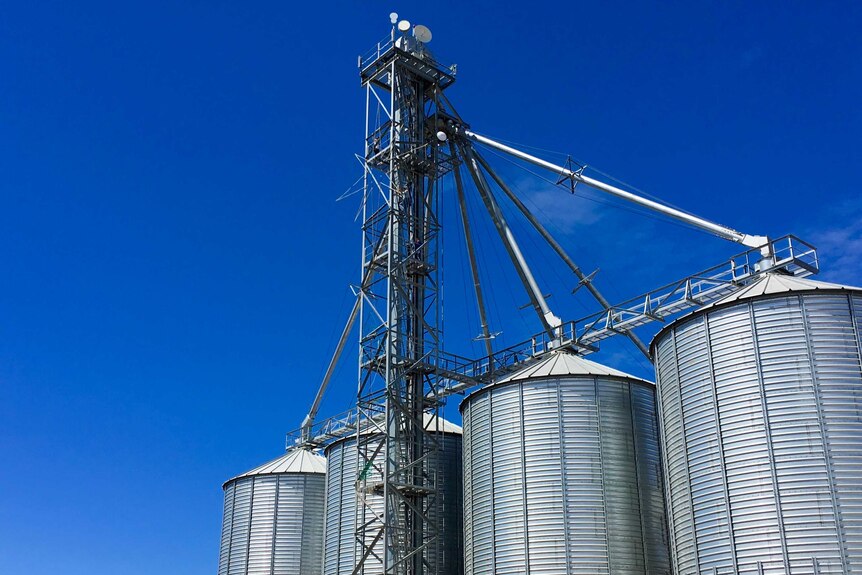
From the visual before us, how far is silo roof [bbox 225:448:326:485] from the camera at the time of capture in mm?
54969

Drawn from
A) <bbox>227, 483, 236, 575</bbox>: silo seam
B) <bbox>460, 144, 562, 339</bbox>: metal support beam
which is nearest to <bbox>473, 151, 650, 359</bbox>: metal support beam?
<bbox>460, 144, 562, 339</bbox>: metal support beam

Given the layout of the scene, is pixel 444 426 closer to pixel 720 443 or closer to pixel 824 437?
pixel 720 443

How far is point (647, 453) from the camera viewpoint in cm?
3809

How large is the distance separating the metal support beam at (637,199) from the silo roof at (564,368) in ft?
23.7

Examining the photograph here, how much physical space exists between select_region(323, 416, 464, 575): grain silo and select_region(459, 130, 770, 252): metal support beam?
13.9m

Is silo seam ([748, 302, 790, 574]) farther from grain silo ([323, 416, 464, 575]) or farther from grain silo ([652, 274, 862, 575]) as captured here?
grain silo ([323, 416, 464, 575])

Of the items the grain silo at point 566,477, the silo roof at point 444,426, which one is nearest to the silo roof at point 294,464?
the silo roof at point 444,426

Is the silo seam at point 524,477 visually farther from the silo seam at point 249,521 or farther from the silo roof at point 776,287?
the silo seam at point 249,521

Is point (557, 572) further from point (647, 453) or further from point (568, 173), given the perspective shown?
point (568, 173)

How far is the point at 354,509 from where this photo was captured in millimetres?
46750

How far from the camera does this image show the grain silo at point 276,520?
2061 inches

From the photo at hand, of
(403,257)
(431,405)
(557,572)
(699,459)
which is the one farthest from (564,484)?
(403,257)

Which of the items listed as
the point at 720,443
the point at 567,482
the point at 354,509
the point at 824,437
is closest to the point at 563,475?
the point at 567,482

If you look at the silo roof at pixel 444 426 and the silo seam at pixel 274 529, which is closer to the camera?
the silo roof at pixel 444 426
